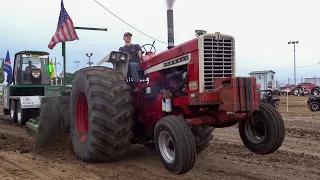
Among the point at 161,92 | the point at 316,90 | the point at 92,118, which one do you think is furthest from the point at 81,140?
the point at 316,90

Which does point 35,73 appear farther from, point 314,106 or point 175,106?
point 314,106

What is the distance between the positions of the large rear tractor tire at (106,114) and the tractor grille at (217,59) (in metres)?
1.53

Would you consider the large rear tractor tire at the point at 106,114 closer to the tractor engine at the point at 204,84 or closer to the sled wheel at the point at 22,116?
the tractor engine at the point at 204,84

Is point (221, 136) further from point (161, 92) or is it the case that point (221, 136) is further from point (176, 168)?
point (176, 168)

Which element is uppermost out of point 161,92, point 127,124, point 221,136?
point 161,92

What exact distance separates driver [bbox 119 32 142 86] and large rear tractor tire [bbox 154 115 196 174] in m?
2.24

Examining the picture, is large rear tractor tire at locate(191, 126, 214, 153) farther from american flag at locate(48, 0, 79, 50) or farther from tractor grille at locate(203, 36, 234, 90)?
american flag at locate(48, 0, 79, 50)

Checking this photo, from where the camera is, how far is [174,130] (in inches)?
174

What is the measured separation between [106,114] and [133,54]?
5.90 feet

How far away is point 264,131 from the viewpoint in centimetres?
509

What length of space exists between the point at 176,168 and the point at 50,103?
13.5 feet

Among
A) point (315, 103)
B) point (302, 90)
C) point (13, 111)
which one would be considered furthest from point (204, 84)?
point (302, 90)

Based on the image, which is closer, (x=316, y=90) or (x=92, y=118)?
(x=92, y=118)

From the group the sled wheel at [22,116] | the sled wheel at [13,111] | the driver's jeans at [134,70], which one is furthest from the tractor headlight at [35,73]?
the driver's jeans at [134,70]
